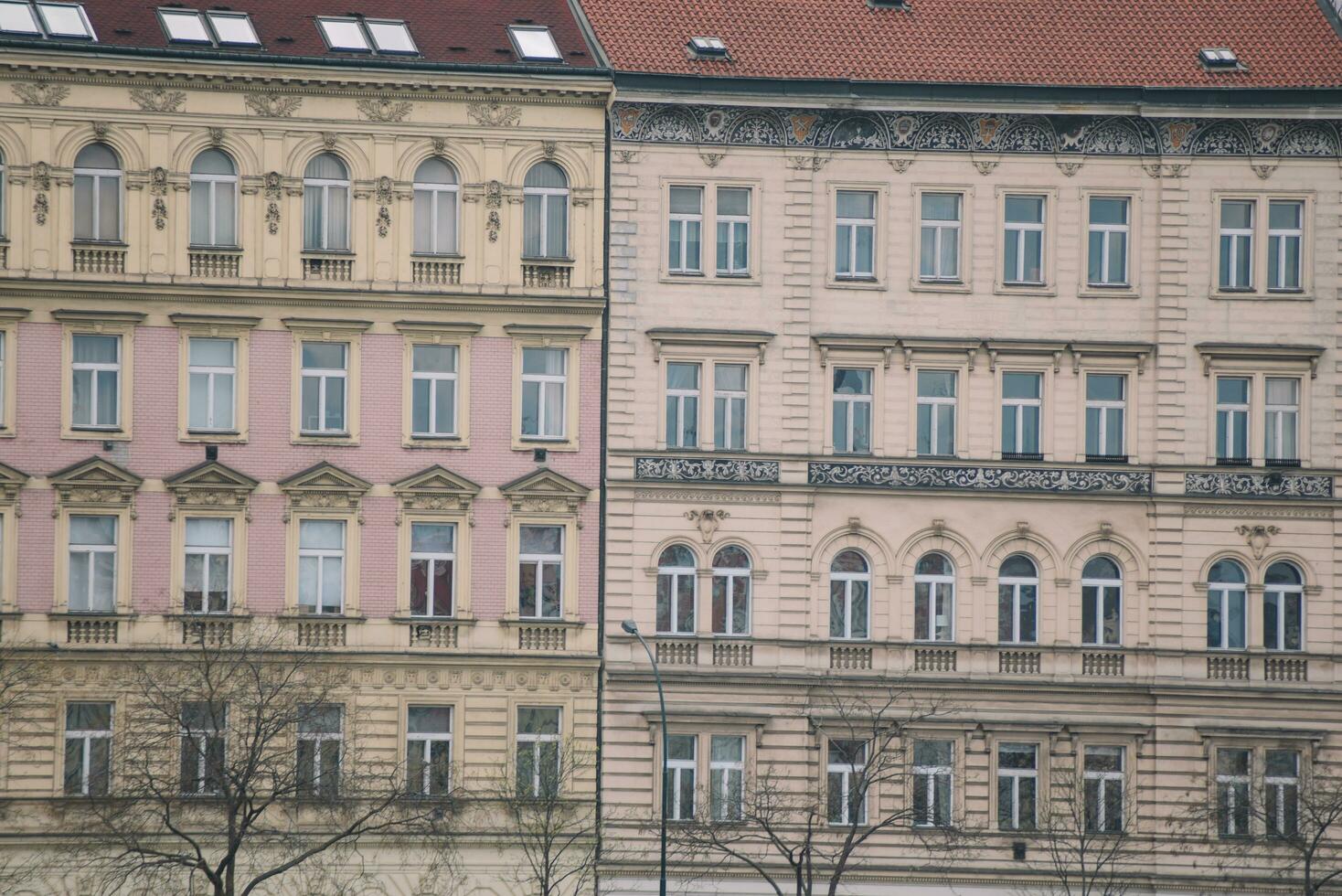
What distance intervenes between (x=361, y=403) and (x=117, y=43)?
9.49 metres

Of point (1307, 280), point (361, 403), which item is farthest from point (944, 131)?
point (361, 403)

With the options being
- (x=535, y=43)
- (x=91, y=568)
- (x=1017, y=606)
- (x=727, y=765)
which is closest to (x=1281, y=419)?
(x=1017, y=606)

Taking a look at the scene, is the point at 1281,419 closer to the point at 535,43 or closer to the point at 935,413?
the point at 935,413

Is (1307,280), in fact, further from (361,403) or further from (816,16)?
(361,403)

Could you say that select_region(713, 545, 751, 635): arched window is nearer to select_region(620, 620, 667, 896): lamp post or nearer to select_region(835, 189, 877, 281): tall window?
select_region(620, 620, 667, 896): lamp post

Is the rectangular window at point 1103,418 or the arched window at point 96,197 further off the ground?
the arched window at point 96,197

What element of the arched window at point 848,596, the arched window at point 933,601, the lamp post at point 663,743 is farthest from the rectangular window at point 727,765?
the arched window at point 933,601

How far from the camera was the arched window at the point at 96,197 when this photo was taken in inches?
2079

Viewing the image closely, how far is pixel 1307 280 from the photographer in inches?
2151

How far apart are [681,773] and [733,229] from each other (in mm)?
12177

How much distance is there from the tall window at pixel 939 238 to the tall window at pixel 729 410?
4857 millimetres

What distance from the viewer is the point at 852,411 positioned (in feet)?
178

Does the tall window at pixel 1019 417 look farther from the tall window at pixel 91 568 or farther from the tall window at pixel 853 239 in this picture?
the tall window at pixel 91 568

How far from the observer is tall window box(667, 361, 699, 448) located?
53.9 metres
